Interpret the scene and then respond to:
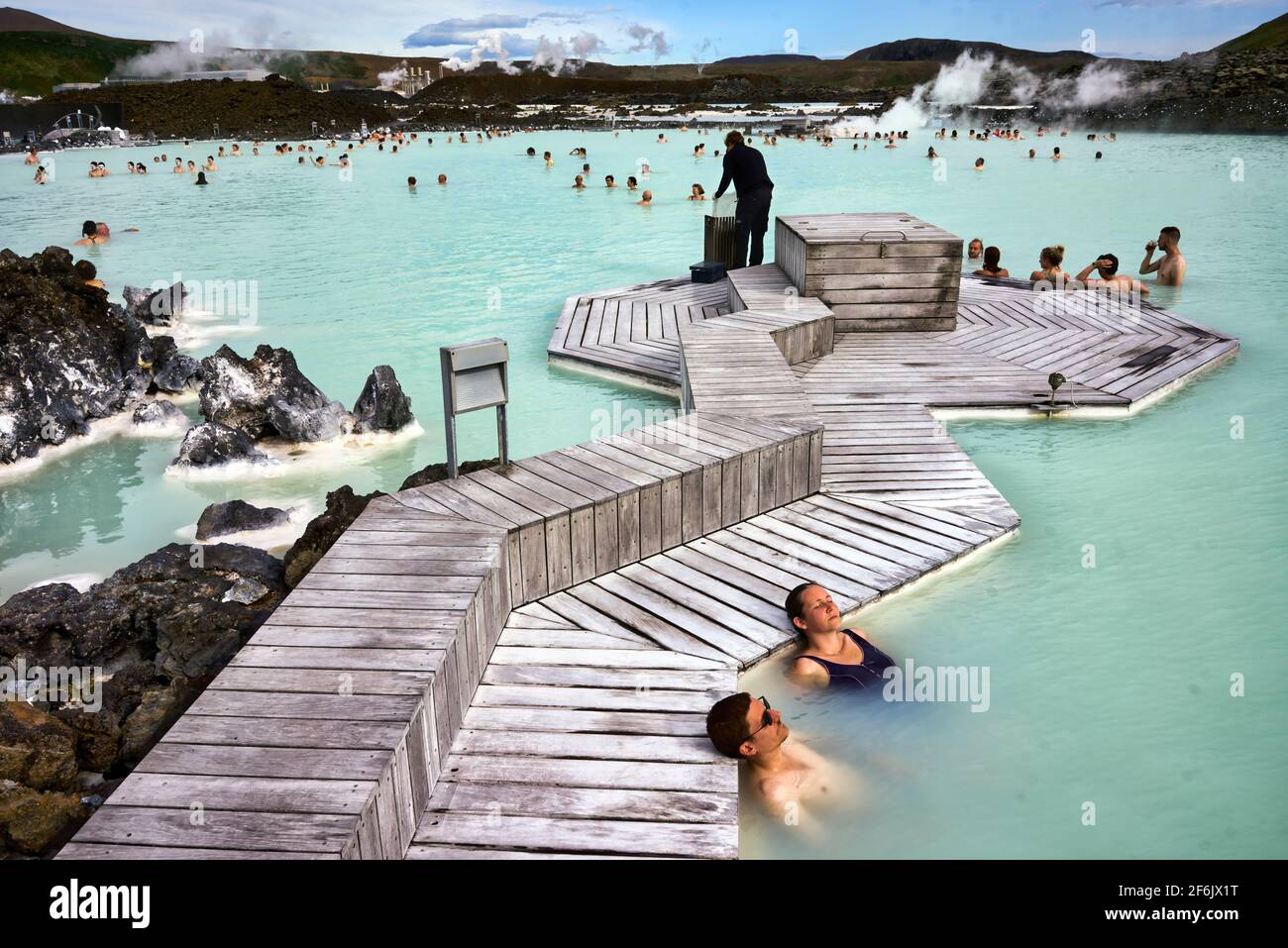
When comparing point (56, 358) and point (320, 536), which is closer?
point (320, 536)

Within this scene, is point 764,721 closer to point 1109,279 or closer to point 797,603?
point 797,603

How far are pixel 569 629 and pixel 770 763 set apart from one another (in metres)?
1.33

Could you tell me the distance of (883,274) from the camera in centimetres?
1016

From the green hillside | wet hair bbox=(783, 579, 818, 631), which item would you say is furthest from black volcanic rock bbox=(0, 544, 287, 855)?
the green hillside

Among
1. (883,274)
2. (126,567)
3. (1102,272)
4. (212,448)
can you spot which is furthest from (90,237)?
(1102,272)

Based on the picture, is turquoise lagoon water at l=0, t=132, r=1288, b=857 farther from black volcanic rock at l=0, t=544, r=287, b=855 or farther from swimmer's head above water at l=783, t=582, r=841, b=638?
black volcanic rock at l=0, t=544, r=287, b=855

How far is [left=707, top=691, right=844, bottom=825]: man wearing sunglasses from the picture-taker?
12.6 feet

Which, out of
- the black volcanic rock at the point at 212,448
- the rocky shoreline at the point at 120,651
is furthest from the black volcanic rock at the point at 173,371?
the rocky shoreline at the point at 120,651

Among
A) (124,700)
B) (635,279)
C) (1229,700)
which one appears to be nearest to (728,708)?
(1229,700)

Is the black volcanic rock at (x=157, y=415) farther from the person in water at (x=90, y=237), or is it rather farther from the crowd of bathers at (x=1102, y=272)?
the person in water at (x=90, y=237)

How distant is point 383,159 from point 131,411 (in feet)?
125

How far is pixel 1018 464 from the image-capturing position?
24.5ft

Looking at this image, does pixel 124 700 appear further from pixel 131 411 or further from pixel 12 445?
pixel 131 411
